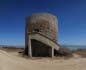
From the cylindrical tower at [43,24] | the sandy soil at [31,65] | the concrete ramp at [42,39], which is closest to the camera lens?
the sandy soil at [31,65]

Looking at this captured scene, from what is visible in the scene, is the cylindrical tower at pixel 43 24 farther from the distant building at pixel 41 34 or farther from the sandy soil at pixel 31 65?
the sandy soil at pixel 31 65

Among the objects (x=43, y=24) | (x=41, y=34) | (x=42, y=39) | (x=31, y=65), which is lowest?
(x=31, y=65)

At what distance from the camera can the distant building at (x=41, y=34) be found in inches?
1197

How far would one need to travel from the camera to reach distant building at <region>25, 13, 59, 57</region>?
99.8 ft

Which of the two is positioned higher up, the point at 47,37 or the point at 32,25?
the point at 32,25

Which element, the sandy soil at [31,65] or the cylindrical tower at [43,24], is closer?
the sandy soil at [31,65]

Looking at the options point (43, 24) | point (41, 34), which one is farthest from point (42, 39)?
point (43, 24)

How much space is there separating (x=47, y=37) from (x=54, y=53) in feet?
11.9

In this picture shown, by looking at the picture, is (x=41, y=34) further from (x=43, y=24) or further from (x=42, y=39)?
(x=43, y=24)

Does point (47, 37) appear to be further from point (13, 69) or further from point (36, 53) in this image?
point (13, 69)

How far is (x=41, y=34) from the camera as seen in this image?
99.7 ft

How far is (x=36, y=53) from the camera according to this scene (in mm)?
32469

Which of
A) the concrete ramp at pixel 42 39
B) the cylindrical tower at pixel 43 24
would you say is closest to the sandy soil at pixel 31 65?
the concrete ramp at pixel 42 39

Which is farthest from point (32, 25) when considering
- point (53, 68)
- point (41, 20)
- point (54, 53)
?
point (53, 68)
